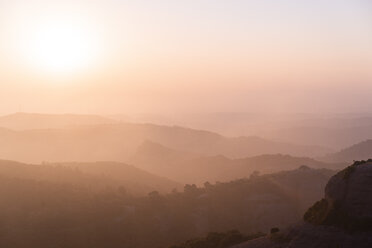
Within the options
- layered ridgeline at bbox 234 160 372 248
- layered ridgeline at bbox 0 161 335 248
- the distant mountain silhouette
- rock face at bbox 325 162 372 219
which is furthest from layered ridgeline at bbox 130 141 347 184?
A: rock face at bbox 325 162 372 219

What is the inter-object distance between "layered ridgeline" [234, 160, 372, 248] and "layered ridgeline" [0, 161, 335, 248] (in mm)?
40136

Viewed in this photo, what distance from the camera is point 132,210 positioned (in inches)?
3127

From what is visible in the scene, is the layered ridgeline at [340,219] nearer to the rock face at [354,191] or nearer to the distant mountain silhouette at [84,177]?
the rock face at [354,191]

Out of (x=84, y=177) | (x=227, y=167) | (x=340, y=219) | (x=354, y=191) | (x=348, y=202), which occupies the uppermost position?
(x=227, y=167)

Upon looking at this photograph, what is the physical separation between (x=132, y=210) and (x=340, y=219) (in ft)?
176

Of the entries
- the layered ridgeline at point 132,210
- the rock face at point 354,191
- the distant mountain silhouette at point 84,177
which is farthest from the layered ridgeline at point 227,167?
the rock face at point 354,191

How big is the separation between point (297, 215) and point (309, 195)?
1360 cm

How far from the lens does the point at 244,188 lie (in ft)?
304

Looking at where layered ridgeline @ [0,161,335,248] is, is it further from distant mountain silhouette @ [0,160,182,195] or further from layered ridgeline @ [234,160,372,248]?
layered ridgeline @ [234,160,372,248]

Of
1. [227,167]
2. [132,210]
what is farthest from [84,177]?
[227,167]

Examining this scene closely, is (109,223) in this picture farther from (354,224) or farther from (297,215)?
(354,224)

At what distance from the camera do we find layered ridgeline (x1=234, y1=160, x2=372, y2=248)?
30906 mm

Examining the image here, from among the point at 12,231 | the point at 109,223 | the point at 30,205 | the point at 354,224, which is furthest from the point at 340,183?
the point at 30,205

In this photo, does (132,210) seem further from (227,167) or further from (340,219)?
(227,167)
